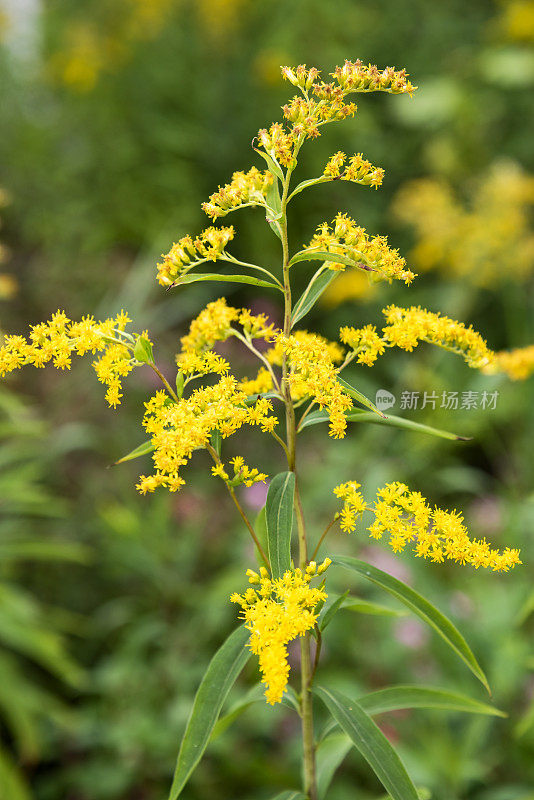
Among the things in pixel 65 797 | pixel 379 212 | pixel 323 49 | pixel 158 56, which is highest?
pixel 158 56

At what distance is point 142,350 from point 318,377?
0.25m

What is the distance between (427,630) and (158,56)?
463cm

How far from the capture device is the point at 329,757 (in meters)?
1.26

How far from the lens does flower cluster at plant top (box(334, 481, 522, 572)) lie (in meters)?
0.90

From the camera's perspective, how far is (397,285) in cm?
452

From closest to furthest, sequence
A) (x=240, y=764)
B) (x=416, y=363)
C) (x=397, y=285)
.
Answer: (x=240, y=764) < (x=416, y=363) < (x=397, y=285)

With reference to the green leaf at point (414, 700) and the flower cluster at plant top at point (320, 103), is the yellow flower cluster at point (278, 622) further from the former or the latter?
the flower cluster at plant top at point (320, 103)

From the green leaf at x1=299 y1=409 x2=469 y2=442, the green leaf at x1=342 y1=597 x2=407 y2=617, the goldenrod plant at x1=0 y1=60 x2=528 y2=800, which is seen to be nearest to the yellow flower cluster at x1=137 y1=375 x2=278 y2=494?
the goldenrod plant at x1=0 y1=60 x2=528 y2=800

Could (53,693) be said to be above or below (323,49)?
below

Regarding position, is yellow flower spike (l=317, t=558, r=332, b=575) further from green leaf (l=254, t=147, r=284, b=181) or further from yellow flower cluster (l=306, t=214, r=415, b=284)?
green leaf (l=254, t=147, r=284, b=181)

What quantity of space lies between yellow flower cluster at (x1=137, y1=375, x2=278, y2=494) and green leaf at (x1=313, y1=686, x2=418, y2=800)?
0.42 m

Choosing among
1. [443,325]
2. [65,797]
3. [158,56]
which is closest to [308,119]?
[443,325]

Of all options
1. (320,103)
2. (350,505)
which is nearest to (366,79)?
(320,103)

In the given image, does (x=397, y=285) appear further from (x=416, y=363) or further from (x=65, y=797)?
(x=65, y=797)
